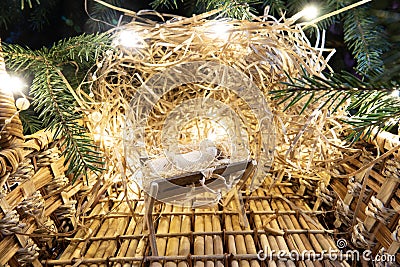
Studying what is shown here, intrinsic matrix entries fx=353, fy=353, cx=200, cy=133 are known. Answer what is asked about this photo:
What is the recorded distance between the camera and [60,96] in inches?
20.9

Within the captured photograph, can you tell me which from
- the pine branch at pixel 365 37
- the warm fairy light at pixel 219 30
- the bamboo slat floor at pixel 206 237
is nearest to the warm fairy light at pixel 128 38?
the warm fairy light at pixel 219 30

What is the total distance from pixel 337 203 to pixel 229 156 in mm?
202

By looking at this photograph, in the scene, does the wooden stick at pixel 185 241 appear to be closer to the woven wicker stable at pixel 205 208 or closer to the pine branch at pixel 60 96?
the woven wicker stable at pixel 205 208

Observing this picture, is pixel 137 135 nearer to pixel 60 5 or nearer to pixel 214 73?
pixel 214 73

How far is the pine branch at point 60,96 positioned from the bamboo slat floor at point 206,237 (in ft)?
0.39

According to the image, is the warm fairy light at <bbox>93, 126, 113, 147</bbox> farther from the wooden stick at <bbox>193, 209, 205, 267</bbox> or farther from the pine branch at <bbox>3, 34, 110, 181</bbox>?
the wooden stick at <bbox>193, 209, 205, 267</bbox>

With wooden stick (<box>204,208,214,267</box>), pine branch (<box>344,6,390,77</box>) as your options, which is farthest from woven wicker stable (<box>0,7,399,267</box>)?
pine branch (<box>344,6,390,77</box>)

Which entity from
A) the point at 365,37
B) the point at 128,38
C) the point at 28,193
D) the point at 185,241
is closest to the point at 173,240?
the point at 185,241

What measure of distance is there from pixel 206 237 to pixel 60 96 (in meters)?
0.31

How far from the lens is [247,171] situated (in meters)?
0.55

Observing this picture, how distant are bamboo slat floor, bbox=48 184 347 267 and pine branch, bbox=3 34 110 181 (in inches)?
4.7

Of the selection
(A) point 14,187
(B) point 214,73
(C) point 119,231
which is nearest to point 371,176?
(B) point 214,73

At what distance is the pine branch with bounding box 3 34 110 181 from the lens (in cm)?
51

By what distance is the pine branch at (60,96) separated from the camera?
19.9 inches
